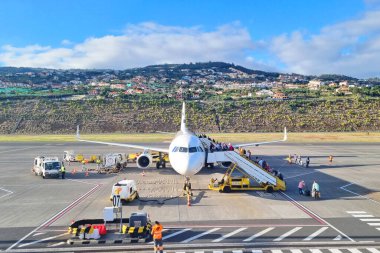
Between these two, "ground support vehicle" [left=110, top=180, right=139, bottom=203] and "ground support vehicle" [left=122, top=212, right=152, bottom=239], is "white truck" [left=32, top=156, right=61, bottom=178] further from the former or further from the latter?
"ground support vehicle" [left=122, top=212, right=152, bottom=239]

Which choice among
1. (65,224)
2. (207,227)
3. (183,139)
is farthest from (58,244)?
(183,139)

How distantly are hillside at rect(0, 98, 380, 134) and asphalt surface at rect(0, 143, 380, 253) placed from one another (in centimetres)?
6364

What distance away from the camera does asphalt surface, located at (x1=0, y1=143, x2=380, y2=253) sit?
17.4m

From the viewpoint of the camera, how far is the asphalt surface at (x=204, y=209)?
17.4m

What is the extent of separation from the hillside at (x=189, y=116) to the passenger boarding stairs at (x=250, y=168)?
6874cm

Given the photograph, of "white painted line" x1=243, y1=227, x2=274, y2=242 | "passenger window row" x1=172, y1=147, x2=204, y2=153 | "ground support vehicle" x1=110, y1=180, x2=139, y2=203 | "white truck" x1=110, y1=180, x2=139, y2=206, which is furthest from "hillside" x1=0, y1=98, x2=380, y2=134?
"white painted line" x1=243, y1=227, x2=274, y2=242

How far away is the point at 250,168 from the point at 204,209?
770 centimetres

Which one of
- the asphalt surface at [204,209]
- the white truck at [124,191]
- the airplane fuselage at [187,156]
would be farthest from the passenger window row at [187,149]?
the white truck at [124,191]

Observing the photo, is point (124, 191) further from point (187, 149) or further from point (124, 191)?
point (187, 149)

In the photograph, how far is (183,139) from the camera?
90.8ft

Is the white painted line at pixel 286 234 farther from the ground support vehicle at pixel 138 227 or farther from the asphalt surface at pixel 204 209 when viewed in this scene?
the ground support vehicle at pixel 138 227

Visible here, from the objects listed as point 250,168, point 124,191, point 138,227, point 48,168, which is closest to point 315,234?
point 138,227

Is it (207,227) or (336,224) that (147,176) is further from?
(336,224)

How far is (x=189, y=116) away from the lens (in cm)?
11181
